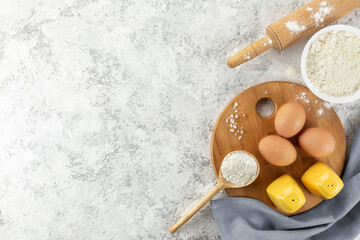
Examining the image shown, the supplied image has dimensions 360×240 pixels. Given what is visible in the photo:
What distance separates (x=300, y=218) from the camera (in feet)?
2.71

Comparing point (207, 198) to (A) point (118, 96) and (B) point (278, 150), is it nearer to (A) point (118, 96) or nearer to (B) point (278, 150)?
(B) point (278, 150)

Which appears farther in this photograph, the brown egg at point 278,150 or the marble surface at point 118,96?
the marble surface at point 118,96

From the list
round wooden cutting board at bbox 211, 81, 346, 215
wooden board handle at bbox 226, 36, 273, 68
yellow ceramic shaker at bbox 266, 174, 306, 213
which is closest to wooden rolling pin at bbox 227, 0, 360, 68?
wooden board handle at bbox 226, 36, 273, 68

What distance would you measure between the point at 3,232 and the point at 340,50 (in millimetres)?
966

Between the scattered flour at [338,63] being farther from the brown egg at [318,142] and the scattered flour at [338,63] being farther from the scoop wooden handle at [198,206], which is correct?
the scoop wooden handle at [198,206]

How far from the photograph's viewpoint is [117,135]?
33.8 inches

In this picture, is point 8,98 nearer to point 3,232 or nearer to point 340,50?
point 3,232

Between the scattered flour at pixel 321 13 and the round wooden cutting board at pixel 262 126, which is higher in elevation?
the scattered flour at pixel 321 13

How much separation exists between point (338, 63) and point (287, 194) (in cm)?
33

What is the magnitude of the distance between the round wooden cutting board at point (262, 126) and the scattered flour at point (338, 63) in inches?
2.2

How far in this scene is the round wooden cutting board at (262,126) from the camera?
81 cm

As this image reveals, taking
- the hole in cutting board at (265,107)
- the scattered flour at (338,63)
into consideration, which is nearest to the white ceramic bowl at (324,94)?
the scattered flour at (338,63)

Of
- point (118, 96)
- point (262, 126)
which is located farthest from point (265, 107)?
point (118, 96)

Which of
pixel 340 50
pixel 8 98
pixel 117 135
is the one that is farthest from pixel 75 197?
pixel 340 50
